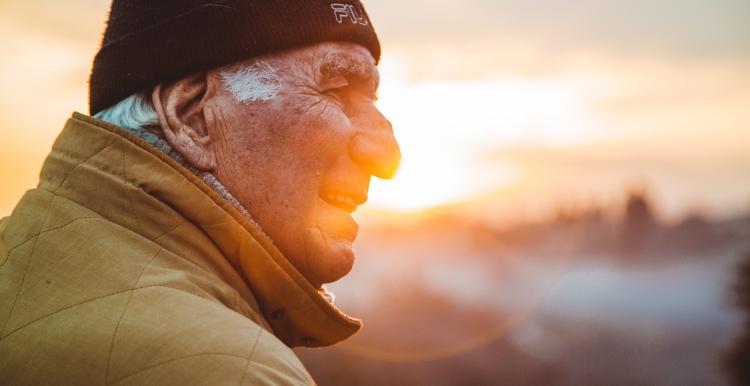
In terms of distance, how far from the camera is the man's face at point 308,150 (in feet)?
8.35

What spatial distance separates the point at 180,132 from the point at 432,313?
41.0 ft

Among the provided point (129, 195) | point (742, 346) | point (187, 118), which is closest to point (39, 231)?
point (129, 195)

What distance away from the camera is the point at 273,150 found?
102 inches

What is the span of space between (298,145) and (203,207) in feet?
2.29

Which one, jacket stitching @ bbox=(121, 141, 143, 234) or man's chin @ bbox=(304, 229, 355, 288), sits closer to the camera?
Answer: jacket stitching @ bbox=(121, 141, 143, 234)

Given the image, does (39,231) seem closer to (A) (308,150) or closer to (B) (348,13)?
(A) (308,150)

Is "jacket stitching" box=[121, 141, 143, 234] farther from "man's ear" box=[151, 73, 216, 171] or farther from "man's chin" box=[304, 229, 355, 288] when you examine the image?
"man's chin" box=[304, 229, 355, 288]

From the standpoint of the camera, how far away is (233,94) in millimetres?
2588

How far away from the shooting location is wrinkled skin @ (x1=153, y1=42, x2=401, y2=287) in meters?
2.52

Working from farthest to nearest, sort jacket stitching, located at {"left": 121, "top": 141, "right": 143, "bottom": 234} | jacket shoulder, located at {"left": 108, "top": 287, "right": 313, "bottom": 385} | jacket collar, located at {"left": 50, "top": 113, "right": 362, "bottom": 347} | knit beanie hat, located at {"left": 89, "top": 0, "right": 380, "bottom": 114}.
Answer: knit beanie hat, located at {"left": 89, "top": 0, "right": 380, "bottom": 114} < jacket collar, located at {"left": 50, "top": 113, "right": 362, "bottom": 347} < jacket stitching, located at {"left": 121, "top": 141, "right": 143, "bottom": 234} < jacket shoulder, located at {"left": 108, "top": 287, "right": 313, "bottom": 385}

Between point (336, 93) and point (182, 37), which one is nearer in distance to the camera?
point (182, 37)

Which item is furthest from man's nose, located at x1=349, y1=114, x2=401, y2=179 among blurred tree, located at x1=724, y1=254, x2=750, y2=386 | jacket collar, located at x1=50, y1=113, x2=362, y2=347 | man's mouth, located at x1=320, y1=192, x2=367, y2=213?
blurred tree, located at x1=724, y1=254, x2=750, y2=386

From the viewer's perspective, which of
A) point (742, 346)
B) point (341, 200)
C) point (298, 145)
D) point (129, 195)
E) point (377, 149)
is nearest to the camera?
point (129, 195)

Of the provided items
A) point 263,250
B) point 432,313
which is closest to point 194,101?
point 263,250
